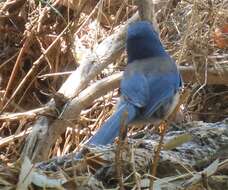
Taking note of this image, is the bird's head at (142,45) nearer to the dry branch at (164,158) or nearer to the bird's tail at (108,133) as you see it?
the bird's tail at (108,133)

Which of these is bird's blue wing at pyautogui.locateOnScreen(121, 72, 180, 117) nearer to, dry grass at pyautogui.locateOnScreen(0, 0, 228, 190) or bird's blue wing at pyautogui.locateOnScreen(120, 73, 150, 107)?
bird's blue wing at pyautogui.locateOnScreen(120, 73, 150, 107)

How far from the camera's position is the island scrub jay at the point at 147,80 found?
2.29m

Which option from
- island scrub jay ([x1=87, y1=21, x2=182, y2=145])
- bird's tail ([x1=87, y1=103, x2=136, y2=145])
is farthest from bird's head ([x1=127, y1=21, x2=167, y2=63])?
bird's tail ([x1=87, y1=103, x2=136, y2=145])

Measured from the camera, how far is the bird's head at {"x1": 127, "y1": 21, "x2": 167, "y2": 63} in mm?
2594

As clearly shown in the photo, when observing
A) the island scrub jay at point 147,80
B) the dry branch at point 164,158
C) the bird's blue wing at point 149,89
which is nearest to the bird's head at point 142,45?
the island scrub jay at point 147,80

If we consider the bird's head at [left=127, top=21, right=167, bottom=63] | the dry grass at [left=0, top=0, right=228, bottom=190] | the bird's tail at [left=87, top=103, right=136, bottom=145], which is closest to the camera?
the bird's tail at [left=87, top=103, right=136, bottom=145]

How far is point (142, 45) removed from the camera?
2.63 meters

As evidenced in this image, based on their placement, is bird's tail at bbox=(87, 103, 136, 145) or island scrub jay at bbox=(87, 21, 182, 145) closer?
bird's tail at bbox=(87, 103, 136, 145)

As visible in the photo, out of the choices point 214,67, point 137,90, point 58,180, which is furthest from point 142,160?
point 214,67

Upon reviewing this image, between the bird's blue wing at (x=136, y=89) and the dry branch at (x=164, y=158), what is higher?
the dry branch at (x=164, y=158)

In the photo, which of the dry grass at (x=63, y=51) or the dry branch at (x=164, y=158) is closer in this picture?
the dry branch at (x=164, y=158)

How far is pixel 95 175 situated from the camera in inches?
42.4

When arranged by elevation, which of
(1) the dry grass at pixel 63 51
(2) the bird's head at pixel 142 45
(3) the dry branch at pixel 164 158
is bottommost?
(1) the dry grass at pixel 63 51

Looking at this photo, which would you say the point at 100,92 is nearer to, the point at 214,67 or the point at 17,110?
the point at 214,67
